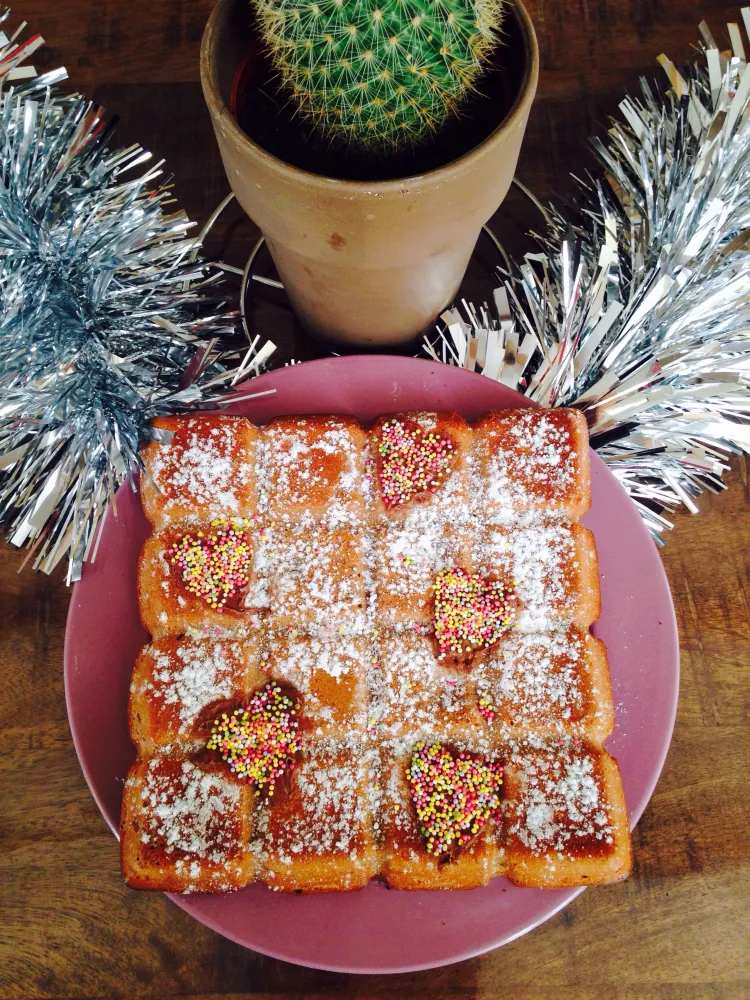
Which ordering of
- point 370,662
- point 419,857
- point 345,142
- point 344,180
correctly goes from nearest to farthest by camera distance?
point 344,180, point 345,142, point 419,857, point 370,662

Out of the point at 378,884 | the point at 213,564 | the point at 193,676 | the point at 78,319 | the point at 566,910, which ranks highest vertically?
the point at 78,319

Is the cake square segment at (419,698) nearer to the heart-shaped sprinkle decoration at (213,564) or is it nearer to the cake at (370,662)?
the cake at (370,662)

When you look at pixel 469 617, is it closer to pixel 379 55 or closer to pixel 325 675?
pixel 325 675

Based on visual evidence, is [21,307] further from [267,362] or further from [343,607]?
[343,607]

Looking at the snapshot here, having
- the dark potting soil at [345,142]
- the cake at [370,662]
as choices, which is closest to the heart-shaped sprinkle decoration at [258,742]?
the cake at [370,662]

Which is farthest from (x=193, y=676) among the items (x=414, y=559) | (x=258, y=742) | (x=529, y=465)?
(x=529, y=465)
